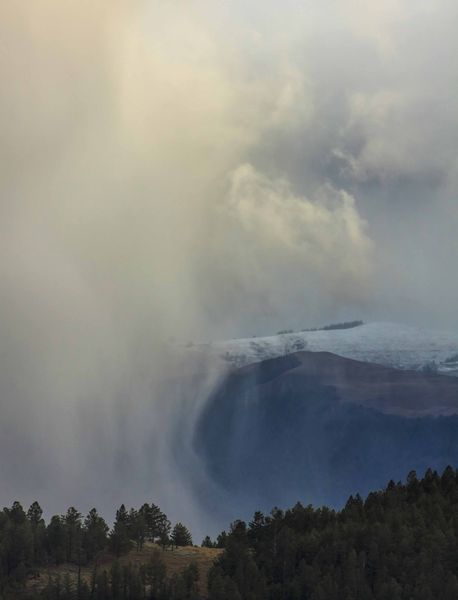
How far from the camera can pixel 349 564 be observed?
183m

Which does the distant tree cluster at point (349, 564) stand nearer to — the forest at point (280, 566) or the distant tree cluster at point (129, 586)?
the forest at point (280, 566)

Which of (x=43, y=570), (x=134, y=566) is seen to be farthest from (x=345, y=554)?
(x=43, y=570)

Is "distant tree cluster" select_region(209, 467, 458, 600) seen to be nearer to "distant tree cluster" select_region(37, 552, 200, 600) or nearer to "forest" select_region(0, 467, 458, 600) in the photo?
"forest" select_region(0, 467, 458, 600)

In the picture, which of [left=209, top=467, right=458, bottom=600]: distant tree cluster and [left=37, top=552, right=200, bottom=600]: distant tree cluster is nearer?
[left=209, top=467, right=458, bottom=600]: distant tree cluster

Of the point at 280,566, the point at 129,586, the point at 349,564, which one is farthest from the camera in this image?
the point at 280,566

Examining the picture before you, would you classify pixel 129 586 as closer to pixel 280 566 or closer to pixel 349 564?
pixel 280 566

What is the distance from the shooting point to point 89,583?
616 feet

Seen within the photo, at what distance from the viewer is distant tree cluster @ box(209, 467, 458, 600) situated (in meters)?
179

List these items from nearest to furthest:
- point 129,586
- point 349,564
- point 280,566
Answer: point 349,564 < point 129,586 < point 280,566

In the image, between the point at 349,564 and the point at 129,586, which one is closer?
the point at 349,564

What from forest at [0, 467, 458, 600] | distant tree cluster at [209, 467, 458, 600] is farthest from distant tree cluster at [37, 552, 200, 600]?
distant tree cluster at [209, 467, 458, 600]

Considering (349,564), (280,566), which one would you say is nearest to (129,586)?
(280,566)

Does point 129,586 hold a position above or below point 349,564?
below

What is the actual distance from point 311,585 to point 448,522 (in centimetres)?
2865
